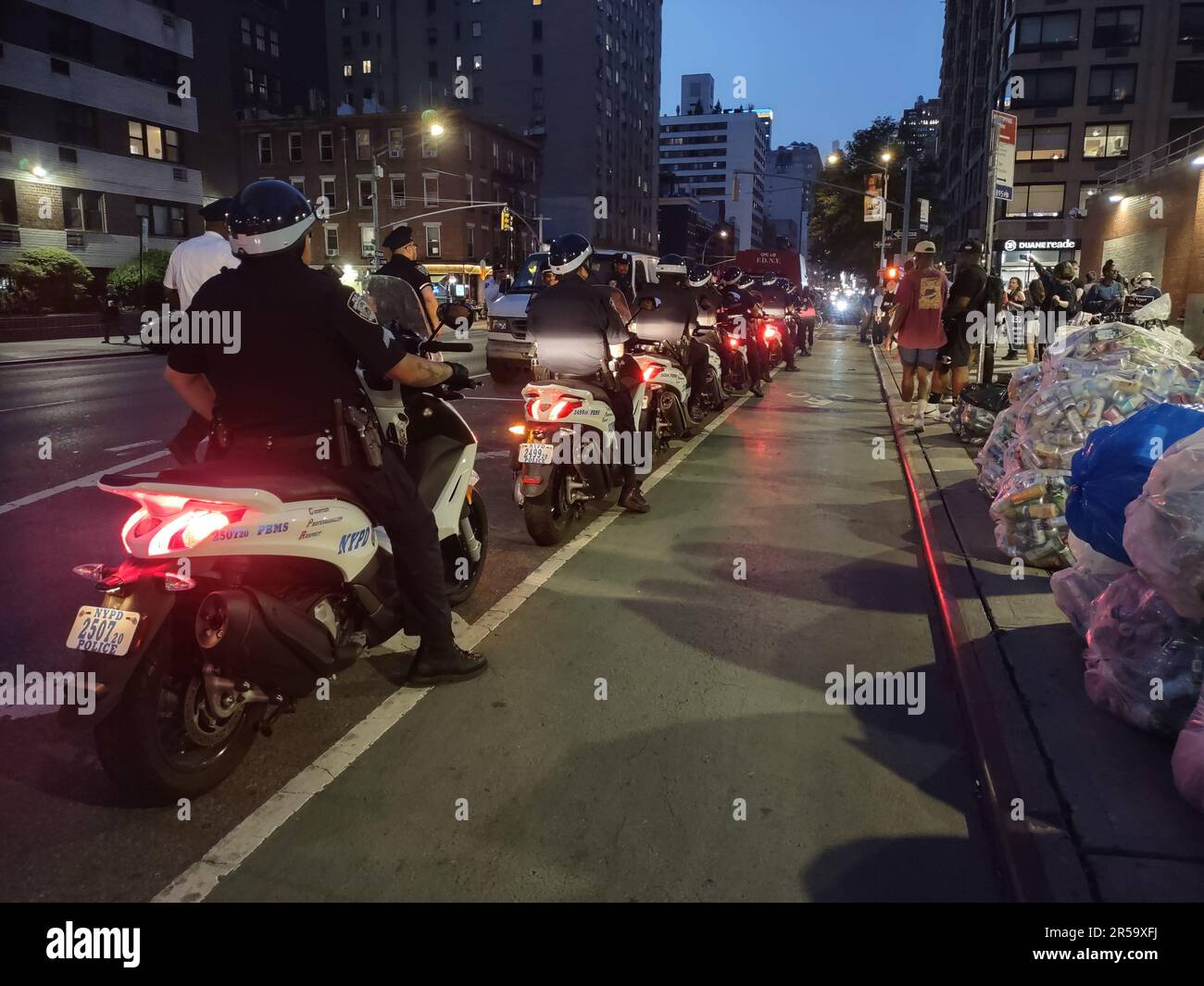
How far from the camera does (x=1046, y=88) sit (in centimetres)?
5694

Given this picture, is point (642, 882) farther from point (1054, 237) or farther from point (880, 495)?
point (1054, 237)

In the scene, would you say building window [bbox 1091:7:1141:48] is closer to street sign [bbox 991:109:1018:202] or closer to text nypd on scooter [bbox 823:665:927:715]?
street sign [bbox 991:109:1018:202]

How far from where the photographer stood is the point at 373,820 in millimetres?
3291

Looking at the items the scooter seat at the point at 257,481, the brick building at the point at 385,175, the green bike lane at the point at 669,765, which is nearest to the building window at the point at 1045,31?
the brick building at the point at 385,175

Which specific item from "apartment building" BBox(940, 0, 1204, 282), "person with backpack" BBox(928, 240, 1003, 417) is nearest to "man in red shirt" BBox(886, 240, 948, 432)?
"person with backpack" BBox(928, 240, 1003, 417)

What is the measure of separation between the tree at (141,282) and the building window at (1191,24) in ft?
183

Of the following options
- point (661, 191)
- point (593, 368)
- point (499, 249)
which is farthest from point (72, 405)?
point (661, 191)

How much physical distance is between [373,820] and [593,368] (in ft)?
14.3

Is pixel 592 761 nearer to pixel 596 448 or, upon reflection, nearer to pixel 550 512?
pixel 550 512

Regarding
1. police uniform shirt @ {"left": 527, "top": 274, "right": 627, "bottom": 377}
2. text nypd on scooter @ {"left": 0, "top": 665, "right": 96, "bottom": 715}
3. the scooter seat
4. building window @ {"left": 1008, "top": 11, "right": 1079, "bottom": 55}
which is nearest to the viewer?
the scooter seat

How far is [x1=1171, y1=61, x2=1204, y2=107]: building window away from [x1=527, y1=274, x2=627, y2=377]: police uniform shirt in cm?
6205

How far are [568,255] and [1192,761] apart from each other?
5207 mm

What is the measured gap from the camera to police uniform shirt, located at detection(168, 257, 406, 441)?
3.52m
